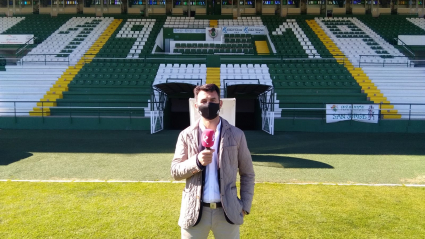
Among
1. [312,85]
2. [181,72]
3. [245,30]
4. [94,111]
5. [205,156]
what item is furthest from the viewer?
[245,30]

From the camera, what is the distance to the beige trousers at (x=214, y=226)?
9.52ft

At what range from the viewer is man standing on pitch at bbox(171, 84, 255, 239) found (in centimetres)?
285

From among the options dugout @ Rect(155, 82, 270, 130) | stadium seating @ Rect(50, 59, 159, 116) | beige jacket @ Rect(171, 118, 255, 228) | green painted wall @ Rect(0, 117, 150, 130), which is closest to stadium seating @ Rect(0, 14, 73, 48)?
stadium seating @ Rect(50, 59, 159, 116)

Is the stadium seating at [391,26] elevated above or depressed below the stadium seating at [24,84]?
above

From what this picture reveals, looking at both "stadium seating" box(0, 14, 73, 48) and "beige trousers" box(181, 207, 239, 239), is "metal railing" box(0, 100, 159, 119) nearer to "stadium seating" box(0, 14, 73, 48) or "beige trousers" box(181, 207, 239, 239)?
"stadium seating" box(0, 14, 73, 48)

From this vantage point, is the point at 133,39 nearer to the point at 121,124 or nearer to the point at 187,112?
the point at 187,112

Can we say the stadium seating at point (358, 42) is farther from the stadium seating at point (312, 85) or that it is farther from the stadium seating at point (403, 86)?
the stadium seating at point (312, 85)

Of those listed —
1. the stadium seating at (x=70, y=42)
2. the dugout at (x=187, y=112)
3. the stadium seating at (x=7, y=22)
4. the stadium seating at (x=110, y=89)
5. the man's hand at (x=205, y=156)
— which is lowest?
the dugout at (x=187, y=112)

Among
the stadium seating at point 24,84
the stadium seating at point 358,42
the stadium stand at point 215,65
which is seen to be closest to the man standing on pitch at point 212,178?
the stadium stand at point 215,65

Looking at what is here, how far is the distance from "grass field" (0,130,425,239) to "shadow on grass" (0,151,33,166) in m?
0.03

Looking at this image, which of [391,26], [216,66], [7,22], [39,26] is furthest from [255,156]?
[7,22]

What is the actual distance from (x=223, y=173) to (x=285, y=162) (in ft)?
22.5

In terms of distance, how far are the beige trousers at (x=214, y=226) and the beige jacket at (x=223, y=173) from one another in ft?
0.25

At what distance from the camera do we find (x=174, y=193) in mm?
6586
